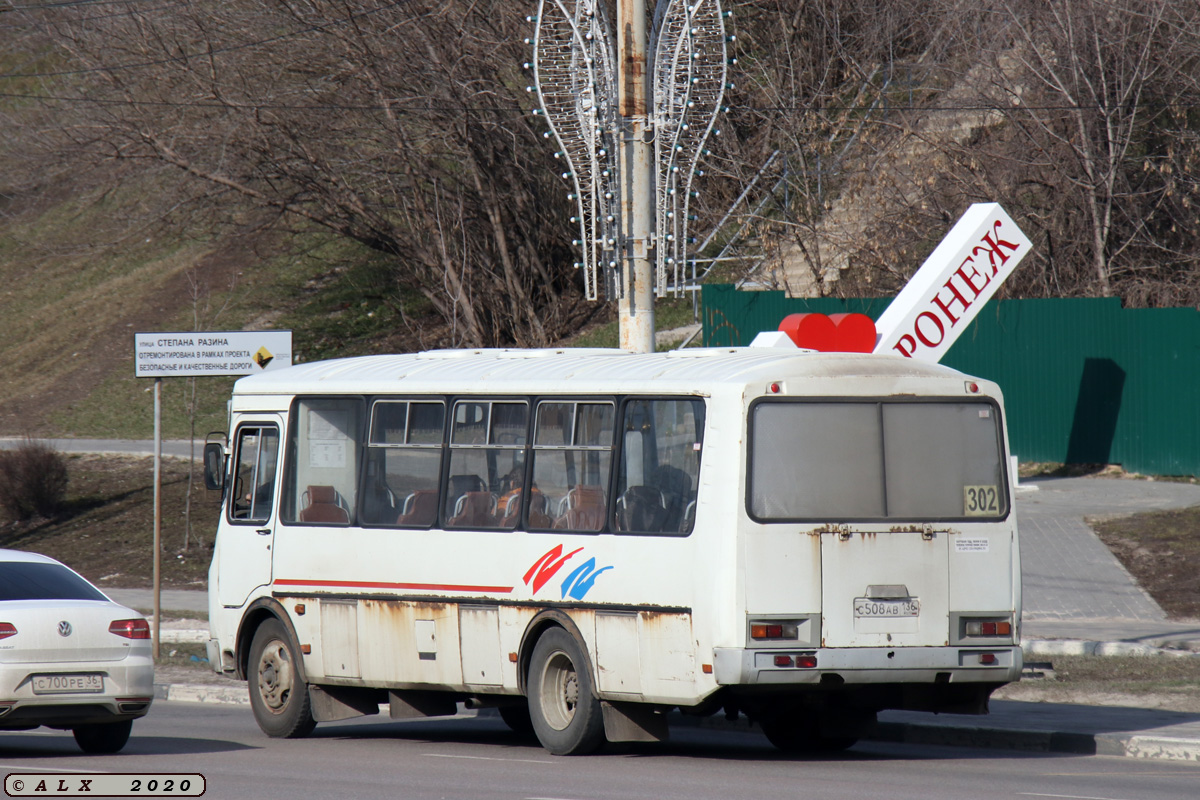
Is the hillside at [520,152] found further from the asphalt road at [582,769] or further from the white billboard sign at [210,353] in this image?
the asphalt road at [582,769]

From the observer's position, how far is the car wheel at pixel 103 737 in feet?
34.6

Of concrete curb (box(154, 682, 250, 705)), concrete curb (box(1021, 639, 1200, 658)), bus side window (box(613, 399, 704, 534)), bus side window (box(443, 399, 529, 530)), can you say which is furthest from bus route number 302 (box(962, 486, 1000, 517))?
concrete curb (box(154, 682, 250, 705))

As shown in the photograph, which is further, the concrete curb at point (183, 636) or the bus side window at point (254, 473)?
the concrete curb at point (183, 636)

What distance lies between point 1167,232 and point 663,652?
65.1 ft

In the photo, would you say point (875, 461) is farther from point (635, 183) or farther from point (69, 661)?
point (635, 183)

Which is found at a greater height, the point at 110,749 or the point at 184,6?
the point at 184,6

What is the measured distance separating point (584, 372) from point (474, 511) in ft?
Answer: 4.24

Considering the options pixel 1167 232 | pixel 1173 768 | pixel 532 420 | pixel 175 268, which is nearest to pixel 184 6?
pixel 175 268

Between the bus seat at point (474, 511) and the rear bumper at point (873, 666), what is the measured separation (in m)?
2.29

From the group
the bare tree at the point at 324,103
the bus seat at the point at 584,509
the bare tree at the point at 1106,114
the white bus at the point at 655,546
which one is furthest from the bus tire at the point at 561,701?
the bare tree at the point at 324,103

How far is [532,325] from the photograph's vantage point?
3703 cm

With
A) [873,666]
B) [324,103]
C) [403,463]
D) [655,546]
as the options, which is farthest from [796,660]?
[324,103]

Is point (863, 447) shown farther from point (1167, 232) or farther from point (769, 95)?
point (769, 95)

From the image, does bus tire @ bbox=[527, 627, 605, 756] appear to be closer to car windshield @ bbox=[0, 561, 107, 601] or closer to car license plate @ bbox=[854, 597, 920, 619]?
car license plate @ bbox=[854, 597, 920, 619]
